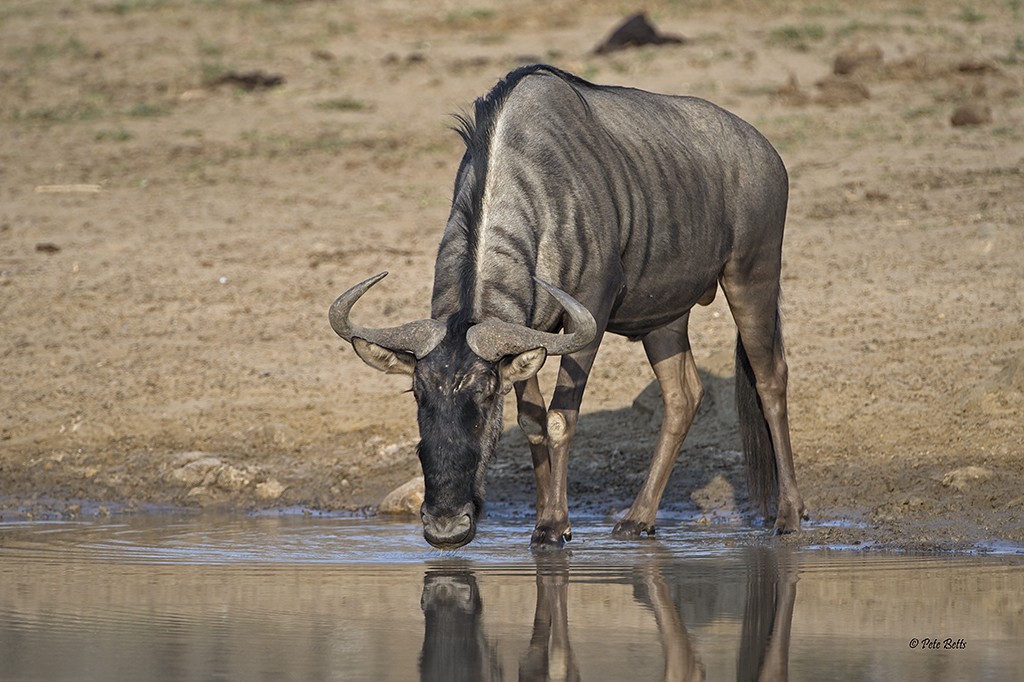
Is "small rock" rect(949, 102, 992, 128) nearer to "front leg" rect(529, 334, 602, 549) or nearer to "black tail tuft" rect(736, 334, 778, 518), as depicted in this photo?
"black tail tuft" rect(736, 334, 778, 518)

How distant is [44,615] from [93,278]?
605 cm

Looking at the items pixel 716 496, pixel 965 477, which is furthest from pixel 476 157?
pixel 965 477

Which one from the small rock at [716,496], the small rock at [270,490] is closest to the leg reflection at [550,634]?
the small rock at [716,496]

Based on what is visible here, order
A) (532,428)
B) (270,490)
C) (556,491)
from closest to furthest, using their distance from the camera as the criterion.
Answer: (532,428) < (556,491) < (270,490)

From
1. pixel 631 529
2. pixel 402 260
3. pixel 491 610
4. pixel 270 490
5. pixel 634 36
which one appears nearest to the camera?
pixel 491 610

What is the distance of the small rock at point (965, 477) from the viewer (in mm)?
7336

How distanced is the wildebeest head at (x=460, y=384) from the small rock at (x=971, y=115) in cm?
813

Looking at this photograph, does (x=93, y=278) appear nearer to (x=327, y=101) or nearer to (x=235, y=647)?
(x=327, y=101)

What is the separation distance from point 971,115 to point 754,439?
249 inches

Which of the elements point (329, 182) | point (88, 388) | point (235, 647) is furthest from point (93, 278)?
point (235, 647)

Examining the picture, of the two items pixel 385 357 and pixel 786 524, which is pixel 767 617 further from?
pixel 786 524

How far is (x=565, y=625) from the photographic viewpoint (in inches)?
202

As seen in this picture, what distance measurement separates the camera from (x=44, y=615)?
5379mm

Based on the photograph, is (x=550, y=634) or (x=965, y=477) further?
(x=965, y=477)
